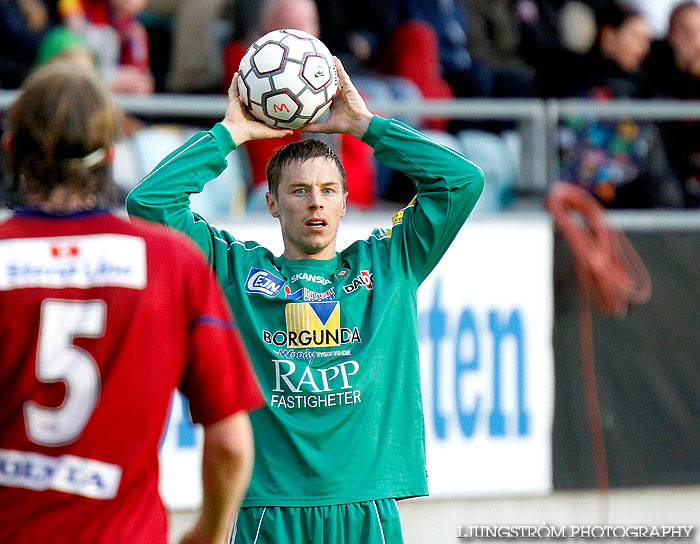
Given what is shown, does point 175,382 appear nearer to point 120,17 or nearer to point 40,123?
point 40,123

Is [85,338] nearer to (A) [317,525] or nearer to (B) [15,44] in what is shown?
(A) [317,525]

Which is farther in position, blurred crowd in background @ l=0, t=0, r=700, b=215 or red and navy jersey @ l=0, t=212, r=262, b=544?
blurred crowd in background @ l=0, t=0, r=700, b=215

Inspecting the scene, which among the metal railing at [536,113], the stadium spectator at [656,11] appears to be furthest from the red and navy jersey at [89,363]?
the stadium spectator at [656,11]

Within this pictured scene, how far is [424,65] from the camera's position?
25.1 feet

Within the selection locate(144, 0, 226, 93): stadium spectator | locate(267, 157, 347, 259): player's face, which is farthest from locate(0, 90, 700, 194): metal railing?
locate(267, 157, 347, 259): player's face

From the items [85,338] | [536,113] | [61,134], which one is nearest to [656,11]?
[536,113]

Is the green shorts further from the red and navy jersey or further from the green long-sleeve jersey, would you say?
the red and navy jersey

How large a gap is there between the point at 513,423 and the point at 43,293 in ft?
14.3

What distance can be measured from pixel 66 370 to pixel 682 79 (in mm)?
6940

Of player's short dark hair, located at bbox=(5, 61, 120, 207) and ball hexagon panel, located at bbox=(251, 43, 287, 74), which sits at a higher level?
ball hexagon panel, located at bbox=(251, 43, 287, 74)

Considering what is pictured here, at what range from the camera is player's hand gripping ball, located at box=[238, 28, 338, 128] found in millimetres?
3879

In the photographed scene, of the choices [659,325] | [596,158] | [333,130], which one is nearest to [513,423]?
[659,325]

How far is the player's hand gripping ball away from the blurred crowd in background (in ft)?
7.52

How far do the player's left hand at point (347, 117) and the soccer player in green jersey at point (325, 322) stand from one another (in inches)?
2.7
